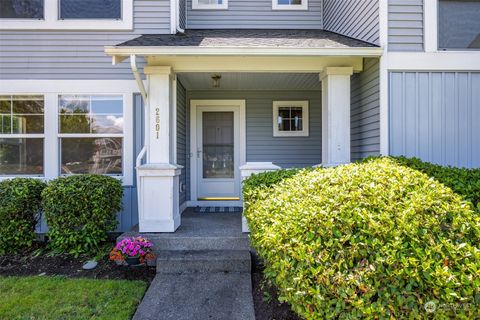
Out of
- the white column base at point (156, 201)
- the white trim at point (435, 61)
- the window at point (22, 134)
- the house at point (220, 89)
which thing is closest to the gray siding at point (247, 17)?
the house at point (220, 89)

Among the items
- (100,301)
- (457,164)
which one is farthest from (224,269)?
(457,164)

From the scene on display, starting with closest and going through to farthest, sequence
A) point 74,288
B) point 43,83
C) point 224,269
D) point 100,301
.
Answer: point 100,301 < point 74,288 < point 224,269 < point 43,83

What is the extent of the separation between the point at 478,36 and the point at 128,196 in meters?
5.32

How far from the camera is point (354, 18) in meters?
4.84

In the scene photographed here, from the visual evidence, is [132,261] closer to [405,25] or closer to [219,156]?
[219,156]

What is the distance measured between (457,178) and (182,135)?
4160 mm

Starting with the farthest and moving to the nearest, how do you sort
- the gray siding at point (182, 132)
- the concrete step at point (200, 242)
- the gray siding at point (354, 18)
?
1. the gray siding at point (182, 132)
2. the gray siding at point (354, 18)
3. the concrete step at point (200, 242)

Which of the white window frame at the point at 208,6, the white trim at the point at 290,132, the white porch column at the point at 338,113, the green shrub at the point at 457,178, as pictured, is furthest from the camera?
the white trim at the point at 290,132

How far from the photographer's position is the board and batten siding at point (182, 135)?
536 cm

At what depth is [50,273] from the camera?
3.73 metres

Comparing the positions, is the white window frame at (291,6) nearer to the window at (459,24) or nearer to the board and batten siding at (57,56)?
the window at (459,24)

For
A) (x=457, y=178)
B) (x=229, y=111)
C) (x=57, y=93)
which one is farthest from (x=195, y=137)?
(x=457, y=178)

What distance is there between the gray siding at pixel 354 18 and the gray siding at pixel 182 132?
9.51 ft

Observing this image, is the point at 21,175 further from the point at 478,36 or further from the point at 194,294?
the point at 478,36
